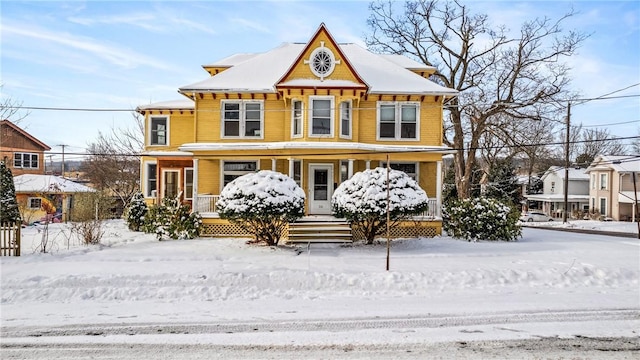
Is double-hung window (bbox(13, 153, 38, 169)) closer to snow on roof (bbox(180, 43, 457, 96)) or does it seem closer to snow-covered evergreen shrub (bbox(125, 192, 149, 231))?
snow-covered evergreen shrub (bbox(125, 192, 149, 231))

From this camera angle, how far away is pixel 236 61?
2511 centimetres

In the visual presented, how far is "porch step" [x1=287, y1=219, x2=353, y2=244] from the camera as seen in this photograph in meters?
17.2

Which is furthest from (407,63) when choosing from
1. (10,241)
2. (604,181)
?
(604,181)

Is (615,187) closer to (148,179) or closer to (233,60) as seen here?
(233,60)

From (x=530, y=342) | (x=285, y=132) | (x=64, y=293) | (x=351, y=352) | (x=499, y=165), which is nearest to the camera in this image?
(x=351, y=352)

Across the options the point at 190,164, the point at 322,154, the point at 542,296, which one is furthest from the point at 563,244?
the point at 190,164

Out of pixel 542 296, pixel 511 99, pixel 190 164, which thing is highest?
pixel 511 99

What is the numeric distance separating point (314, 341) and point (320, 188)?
14000 mm

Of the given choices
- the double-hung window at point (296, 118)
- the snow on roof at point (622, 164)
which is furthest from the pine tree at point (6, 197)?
the snow on roof at point (622, 164)

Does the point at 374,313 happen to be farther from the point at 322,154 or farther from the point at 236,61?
the point at 236,61

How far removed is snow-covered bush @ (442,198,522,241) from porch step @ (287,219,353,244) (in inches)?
193

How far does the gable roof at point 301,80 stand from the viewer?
19798 millimetres

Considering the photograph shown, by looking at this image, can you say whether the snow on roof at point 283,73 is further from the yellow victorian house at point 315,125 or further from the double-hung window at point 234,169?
the double-hung window at point 234,169

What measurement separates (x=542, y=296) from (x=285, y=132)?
13371 mm
